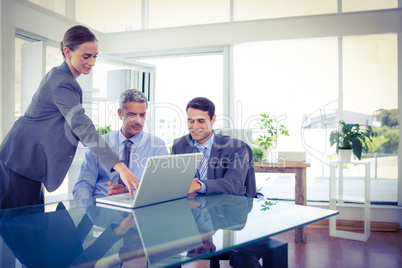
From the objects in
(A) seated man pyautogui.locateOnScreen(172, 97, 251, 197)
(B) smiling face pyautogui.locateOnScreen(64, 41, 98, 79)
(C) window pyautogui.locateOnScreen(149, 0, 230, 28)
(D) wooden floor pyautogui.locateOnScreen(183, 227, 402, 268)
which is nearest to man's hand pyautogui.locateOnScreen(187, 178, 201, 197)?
(A) seated man pyautogui.locateOnScreen(172, 97, 251, 197)

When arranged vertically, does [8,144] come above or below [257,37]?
below

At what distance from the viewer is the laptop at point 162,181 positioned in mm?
1286

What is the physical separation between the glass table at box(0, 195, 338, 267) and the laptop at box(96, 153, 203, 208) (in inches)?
1.6

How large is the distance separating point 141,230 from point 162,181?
359mm

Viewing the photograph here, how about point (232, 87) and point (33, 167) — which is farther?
point (232, 87)

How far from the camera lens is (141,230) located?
41.1 inches

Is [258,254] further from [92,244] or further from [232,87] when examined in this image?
[232,87]

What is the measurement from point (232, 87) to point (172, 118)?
3.00 ft

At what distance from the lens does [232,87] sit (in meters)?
4.48

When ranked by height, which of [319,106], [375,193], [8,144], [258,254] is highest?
[319,106]

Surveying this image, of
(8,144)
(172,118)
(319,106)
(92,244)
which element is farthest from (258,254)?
(172,118)

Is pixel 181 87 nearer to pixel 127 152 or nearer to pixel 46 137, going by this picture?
pixel 127 152

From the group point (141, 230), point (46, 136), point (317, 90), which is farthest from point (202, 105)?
point (317, 90)

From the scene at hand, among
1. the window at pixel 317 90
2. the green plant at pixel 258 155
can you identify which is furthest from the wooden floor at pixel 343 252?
the green plant at pixel 258 155
